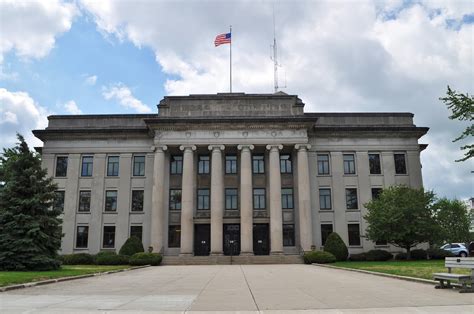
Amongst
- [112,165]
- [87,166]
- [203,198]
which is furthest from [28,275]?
[87,166]

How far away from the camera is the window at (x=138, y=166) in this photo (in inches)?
1813

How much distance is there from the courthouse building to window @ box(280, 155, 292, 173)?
12 centimetres

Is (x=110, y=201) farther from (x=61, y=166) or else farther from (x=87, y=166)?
(x=61, y=166)

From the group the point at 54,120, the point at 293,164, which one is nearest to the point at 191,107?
the point at 293,164

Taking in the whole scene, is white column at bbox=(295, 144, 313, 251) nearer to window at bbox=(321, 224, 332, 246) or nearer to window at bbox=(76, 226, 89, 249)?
window at bbox=(321, 224, 332, 246)

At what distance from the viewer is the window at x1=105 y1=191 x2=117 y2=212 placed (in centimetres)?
4509

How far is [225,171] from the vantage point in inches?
1832

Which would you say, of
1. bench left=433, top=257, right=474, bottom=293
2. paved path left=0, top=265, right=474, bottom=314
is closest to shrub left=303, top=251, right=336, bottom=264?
bench left=433, top=257, right=474, bottom=293

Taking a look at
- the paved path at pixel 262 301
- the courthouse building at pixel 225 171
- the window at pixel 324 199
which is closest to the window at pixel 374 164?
the courthouse building at pixel 225 171

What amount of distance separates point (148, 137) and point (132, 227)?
32.9 feet

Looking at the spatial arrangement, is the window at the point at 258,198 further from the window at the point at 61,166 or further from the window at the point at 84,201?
the window at the point at 61,166

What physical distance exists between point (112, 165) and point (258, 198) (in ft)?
54.9

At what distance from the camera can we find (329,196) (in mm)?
45500

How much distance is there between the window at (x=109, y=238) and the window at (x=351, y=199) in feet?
83.7
